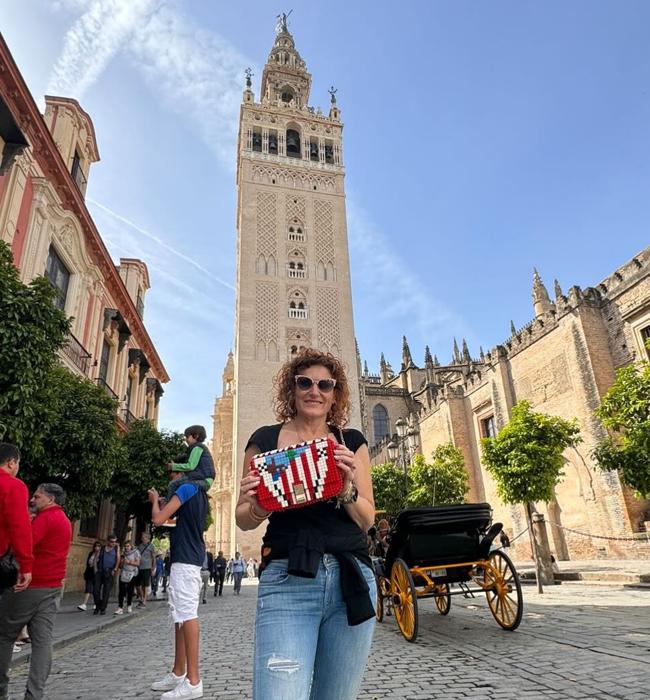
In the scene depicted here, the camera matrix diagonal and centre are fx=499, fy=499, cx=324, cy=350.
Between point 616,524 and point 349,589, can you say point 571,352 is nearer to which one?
point 616,524

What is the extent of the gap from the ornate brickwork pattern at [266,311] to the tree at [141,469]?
1726 cm

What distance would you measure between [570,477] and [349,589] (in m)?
19.6

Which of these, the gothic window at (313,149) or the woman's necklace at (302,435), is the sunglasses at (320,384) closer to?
the woman's necklace at (302,435)

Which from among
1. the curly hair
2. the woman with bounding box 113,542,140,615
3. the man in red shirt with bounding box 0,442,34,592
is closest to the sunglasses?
the curly hair

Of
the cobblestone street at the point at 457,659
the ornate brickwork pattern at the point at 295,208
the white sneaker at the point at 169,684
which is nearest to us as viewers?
the cobblestone street at the point at 457,659

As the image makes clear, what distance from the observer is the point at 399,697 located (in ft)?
11.2

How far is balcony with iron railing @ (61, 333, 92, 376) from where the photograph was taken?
1357 cm

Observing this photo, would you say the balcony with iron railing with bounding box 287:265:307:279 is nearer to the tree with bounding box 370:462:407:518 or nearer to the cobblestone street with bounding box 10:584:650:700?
the tree with bounding box 370:462:407:518

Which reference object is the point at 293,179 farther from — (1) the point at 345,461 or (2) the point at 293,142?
(1) the point at 345,461

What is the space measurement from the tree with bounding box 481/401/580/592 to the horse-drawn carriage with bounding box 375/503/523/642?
22.6 feet

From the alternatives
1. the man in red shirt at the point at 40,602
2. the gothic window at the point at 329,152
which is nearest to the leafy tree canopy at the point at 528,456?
the man in red shirt at the point at 40,602

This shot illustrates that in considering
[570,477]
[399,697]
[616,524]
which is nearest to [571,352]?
[570,477]

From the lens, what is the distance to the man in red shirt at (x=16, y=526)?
3.29m

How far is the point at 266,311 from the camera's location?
3362cm
